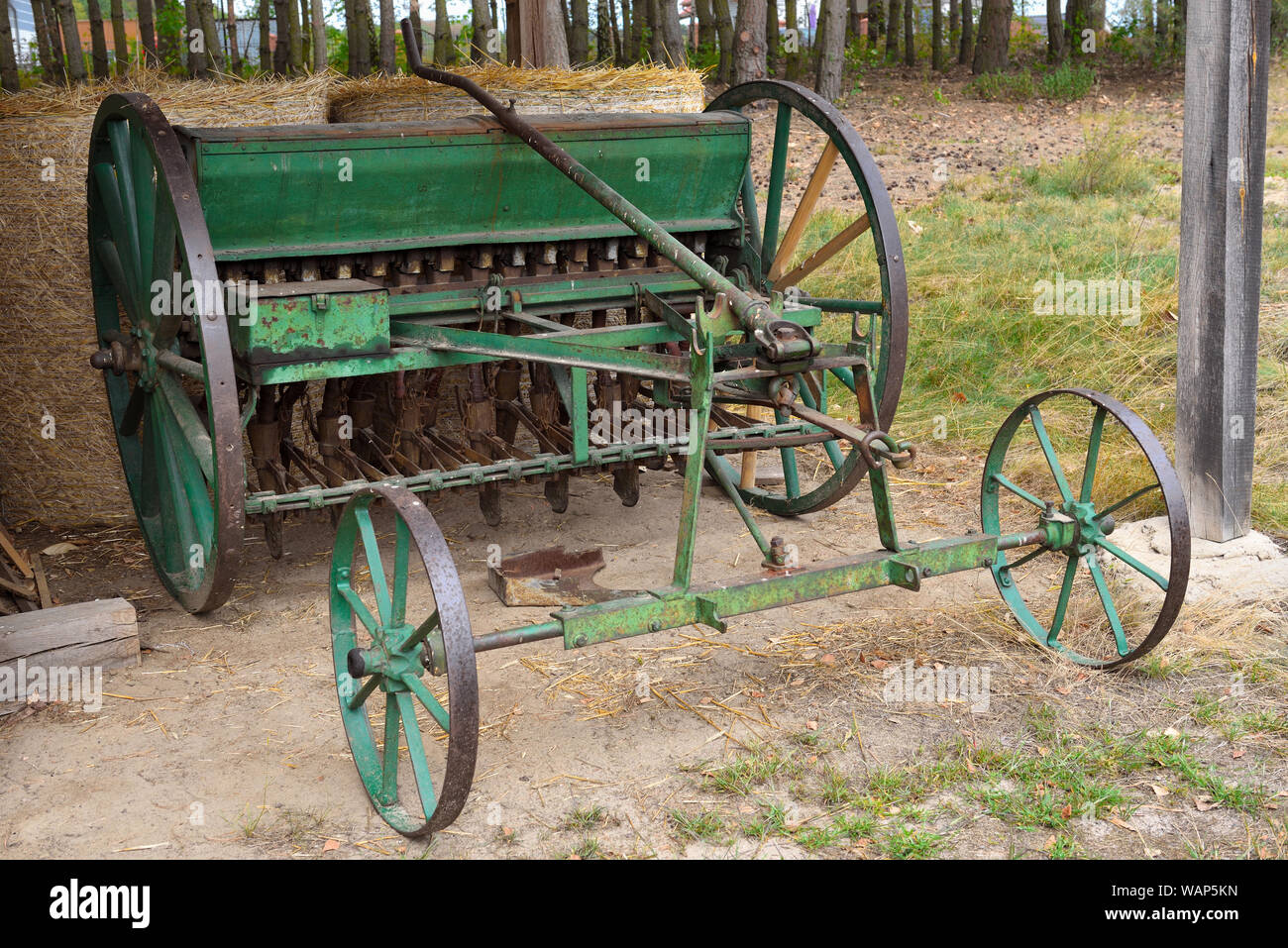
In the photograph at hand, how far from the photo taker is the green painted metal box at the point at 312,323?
3.79 m

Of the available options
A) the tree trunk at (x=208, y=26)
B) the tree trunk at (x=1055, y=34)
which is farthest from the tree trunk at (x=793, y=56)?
the tree trunk at (x=208, y=26)

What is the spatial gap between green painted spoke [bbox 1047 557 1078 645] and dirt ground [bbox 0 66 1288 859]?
0.24 feet

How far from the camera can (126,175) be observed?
162 inches

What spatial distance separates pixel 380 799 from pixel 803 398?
2479 mm

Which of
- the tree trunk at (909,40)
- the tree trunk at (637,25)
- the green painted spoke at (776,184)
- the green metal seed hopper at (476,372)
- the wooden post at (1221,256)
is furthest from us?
the tree trunk at (909,40)

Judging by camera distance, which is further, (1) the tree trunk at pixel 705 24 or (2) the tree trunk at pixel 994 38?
(1) the tree trunk at pixel 705 24

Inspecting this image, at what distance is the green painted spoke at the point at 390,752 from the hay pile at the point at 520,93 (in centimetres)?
316

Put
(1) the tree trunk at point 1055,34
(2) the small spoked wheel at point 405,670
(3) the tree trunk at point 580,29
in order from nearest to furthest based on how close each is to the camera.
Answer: (2) the small spoked wheel at point 405,670
(3) the tree trunk at point 580,29
(1) the tree trunk at point 1055,34

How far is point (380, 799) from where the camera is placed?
121 inches

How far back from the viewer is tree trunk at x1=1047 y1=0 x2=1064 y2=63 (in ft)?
55.7

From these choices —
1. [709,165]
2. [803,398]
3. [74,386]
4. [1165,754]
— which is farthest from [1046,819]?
[74,386]

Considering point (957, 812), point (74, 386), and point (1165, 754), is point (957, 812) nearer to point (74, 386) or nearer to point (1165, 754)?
point (1165, 754)

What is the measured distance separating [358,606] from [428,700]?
427 millimetres

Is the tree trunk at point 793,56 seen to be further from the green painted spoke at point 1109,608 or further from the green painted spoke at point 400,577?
the green painted spoke at point 400,577
